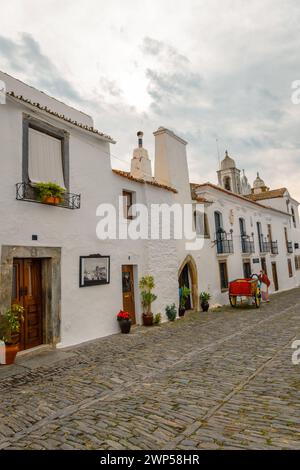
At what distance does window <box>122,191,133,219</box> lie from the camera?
11164 millimetres

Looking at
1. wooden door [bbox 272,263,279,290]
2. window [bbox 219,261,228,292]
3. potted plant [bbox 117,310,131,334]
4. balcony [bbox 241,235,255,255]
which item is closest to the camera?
potted plant [bbox 117,310,131,334]

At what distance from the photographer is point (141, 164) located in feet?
45.6

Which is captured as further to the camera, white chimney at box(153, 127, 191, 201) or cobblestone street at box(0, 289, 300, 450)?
white chimney at box(153, 127, 191, 201)

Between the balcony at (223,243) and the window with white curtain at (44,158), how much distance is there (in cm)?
1100

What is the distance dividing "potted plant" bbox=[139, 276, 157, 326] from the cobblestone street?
8.13ft

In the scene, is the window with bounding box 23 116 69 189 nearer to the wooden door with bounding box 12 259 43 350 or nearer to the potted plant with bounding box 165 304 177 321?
the wooden door with bounding box 12 259 43 350

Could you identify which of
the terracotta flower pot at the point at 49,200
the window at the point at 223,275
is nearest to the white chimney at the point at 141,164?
the terracotta flower pot at the point at 49,200

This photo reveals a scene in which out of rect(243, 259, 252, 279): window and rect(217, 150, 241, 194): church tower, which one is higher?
rect(217, 150, 241, 194): church tower

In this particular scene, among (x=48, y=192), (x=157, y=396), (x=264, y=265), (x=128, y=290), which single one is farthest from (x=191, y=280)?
(x=264, y=265)

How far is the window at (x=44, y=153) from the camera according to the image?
7.95 meters

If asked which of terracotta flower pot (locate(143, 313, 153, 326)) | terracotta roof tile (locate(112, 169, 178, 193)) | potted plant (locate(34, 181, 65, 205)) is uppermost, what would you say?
terracotta roof tile (locate(112, 169, 178, 193))

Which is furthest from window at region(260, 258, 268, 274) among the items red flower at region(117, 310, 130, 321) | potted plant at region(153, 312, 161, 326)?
red flower at region(117, 310, 130, 321)

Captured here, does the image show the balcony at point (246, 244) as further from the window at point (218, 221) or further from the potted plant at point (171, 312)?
the potted plant at point (171, 312)
